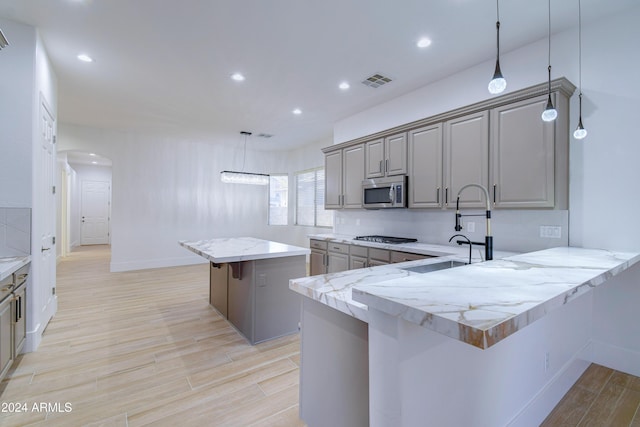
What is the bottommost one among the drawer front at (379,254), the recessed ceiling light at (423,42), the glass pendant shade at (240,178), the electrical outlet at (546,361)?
the electrical outlet at (546,361)

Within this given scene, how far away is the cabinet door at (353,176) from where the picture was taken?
4289 millimetres

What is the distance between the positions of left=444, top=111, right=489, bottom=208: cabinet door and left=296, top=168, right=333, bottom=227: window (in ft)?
11.7

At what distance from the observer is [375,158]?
4.04 meters

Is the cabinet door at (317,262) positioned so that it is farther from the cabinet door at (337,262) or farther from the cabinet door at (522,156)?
the cabinet door at (522,156)

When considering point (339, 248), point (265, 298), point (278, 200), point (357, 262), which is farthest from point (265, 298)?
point (278, 200)

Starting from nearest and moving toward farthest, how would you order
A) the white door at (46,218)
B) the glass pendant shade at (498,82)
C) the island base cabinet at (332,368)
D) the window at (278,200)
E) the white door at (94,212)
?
1. the island base cabinet at (332,368)
2. the glass pendant shade at (498,82)
3. the white door at (46,218)
4. the window at (278,200)
5. the white door at (94,212)

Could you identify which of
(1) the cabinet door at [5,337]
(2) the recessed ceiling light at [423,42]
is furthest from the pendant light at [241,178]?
(2) the recessed ceiling light at [423,42]

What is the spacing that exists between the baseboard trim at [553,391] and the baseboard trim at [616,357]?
7 cm

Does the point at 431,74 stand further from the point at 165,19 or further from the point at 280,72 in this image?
the point at 165,19

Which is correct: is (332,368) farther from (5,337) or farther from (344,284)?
(5,337)

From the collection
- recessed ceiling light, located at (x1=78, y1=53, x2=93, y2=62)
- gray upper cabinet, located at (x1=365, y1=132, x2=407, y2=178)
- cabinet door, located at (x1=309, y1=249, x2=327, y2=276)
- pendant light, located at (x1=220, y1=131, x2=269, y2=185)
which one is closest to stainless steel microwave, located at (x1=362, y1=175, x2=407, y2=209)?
gray upper cabinet, located at (x1=365, y1=132, x2=407, y2=178)

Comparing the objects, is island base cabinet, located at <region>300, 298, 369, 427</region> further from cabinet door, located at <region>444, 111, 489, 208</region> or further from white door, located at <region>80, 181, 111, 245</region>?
white door, located at <region>80, 181, 111, 245</region>

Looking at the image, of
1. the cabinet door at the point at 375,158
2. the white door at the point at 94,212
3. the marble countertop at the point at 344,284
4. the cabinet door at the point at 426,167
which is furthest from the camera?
the white door at the point at 94,212

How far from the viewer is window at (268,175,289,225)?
7781 mm
